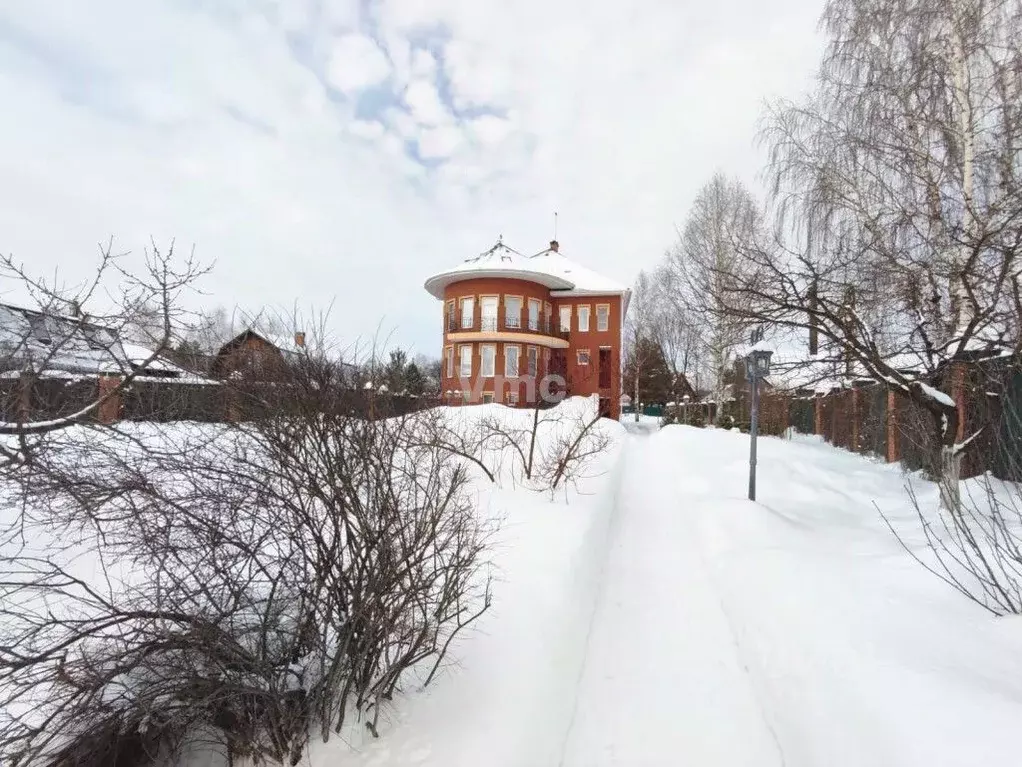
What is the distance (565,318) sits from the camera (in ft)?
107

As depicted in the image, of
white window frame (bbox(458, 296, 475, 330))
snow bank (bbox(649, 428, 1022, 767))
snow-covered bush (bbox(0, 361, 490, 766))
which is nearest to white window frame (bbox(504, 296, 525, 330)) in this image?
white window frame (bbox(458, 296, 475, 330))

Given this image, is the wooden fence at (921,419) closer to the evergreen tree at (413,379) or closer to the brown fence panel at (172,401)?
the evergreen tree at (413,379)

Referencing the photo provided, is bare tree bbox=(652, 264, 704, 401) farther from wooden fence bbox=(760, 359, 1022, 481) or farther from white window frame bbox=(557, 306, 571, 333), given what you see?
wooden fence bbox=(760, 359, 1022, 481)

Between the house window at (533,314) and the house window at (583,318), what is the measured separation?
11.7ft

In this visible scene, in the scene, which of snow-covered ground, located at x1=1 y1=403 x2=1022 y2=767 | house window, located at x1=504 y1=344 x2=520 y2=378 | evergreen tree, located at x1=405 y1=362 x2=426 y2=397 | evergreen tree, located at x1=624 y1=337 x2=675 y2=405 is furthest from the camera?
evergreen tree, located at x1=624 y1=337 x2=675 y2=405

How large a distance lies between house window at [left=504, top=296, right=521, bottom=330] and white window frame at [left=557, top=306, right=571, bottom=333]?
455 cm

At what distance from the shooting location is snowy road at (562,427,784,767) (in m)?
2.98

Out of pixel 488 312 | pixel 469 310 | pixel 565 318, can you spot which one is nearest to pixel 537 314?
pixel 565 318

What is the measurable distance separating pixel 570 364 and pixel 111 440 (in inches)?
1183

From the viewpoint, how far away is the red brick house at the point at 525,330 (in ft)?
92.9

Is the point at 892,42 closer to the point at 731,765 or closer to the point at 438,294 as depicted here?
the point at 731,765

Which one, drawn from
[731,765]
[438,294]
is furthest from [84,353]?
[438,294]

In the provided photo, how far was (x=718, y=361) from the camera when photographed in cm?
2417

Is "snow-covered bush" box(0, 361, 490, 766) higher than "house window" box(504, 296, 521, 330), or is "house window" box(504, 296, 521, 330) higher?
"house window" box(504, 296, 521, 330)
